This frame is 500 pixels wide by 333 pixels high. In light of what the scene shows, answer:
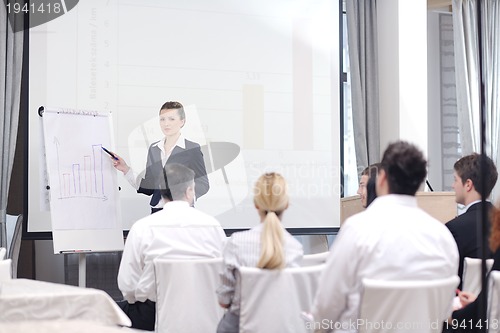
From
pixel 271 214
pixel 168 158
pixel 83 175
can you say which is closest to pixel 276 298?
pixel 271 214

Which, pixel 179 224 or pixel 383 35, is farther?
pixel 383 35

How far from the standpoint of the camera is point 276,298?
8.77 ft

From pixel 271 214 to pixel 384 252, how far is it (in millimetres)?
606

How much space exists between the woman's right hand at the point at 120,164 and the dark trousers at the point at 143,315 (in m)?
1.38

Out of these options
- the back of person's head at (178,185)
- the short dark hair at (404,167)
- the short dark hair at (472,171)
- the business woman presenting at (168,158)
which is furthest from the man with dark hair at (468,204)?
the business woman presenting at (168,158)

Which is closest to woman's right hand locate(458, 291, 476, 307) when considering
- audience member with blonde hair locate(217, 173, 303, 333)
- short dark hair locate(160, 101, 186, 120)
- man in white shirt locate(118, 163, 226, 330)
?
audience member with blonde hair locate(217, 173, 303, 333)

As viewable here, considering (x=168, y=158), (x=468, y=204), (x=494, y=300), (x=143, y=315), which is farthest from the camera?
(x=168, y=158)

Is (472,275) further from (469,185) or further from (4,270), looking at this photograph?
(4,270)

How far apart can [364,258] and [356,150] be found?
143 inches

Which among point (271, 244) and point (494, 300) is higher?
point (271, 244)

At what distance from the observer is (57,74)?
16.0 feet

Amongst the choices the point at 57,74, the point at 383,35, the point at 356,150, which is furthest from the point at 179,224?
the point at 383,35

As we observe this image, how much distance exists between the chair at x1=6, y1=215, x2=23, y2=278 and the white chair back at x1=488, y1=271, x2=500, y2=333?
336 centimetres

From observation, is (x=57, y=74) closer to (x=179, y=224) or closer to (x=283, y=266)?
(x=179, y=224)
